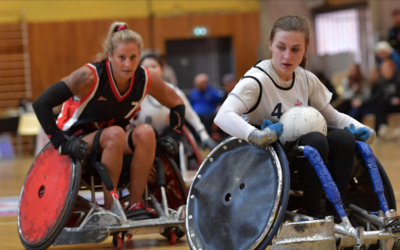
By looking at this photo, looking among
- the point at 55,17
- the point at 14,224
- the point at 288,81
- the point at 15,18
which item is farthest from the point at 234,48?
the point at 288,81

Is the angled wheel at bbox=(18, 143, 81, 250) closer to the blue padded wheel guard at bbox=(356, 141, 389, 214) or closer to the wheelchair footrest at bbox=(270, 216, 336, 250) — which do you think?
the wheelchair footrest at bbox=(270, 216, 336, 250)

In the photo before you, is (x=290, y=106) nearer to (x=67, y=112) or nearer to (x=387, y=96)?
(x=67, y=112)

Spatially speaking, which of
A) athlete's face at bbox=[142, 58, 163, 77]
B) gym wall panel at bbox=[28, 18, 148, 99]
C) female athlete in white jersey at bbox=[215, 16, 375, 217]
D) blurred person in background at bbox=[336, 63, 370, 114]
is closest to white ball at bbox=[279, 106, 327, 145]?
female athlete in white jersey at bbox=[215, 16, 375, 217]

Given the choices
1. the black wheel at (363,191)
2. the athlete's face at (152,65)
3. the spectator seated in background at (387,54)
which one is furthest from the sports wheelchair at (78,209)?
the spectator seated in background at (387,54)

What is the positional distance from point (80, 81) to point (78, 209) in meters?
0.74

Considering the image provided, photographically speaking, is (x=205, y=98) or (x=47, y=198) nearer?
(x=47, y=198)

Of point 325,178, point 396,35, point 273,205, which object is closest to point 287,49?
point 325,178

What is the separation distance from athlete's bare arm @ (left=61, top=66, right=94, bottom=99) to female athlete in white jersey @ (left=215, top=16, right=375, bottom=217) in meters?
0.94

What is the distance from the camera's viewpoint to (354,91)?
920 cm

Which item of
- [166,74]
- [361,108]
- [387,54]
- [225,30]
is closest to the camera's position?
[166,74]

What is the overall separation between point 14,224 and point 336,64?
949 centimetres

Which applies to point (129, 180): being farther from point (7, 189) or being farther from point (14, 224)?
point (7, 189)

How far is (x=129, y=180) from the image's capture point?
3240 millimetres

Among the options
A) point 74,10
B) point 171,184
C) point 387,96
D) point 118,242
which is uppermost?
point 74,10
